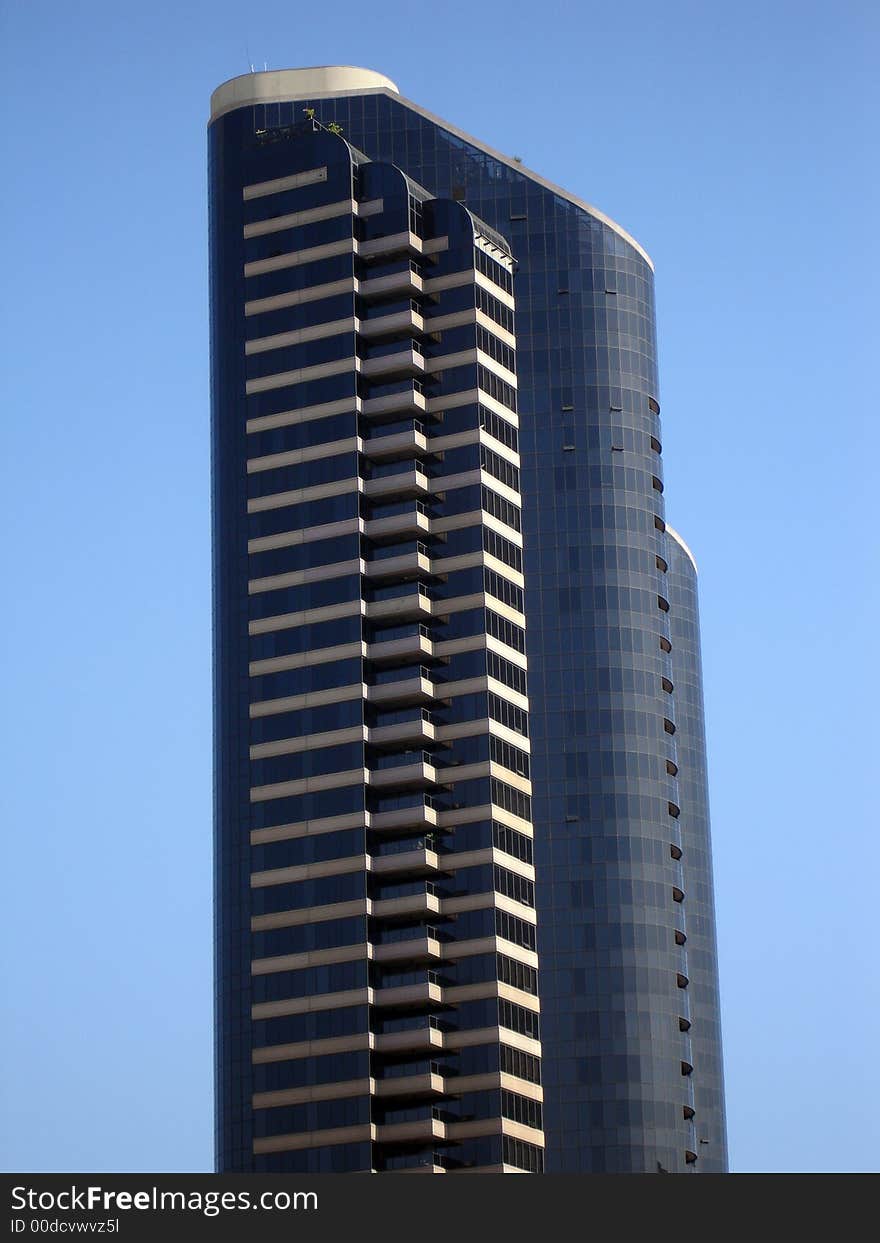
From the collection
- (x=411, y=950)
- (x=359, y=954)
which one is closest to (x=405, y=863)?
(x=411, y=950)

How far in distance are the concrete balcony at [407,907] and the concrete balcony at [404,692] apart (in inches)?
627

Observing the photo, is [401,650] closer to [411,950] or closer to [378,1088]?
[411,950]

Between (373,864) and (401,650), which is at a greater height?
(401,650)

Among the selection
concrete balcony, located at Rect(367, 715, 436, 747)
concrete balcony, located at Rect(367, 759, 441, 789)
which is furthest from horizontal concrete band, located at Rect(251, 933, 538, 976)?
concrete balcony, located at Rect(367, 715, 436, 747)

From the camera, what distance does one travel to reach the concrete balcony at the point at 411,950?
192 m

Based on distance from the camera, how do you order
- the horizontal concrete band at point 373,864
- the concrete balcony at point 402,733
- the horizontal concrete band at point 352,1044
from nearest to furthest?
1. the horizontal concrete band at point 352,1044
2. the horizontal concrete band at point 373,864
3. the concrete balcony at point 402,733

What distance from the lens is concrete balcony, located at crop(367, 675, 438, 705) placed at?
647 feet

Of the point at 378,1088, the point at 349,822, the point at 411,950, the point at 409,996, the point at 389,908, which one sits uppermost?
the point at 349,822

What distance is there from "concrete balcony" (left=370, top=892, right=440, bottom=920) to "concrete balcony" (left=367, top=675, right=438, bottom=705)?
52.3 feet

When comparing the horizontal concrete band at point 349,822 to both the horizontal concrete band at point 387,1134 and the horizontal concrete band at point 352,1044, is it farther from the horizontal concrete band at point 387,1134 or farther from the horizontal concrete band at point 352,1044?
the horizontal concrete band at point 387,1134

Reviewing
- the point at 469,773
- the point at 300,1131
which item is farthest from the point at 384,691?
the point at 300,1131

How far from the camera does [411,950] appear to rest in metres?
192

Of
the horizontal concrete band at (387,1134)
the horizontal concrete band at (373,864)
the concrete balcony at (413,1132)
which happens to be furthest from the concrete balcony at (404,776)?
the horizontal concrete band at (387,1134)

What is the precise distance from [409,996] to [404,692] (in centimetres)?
2461
